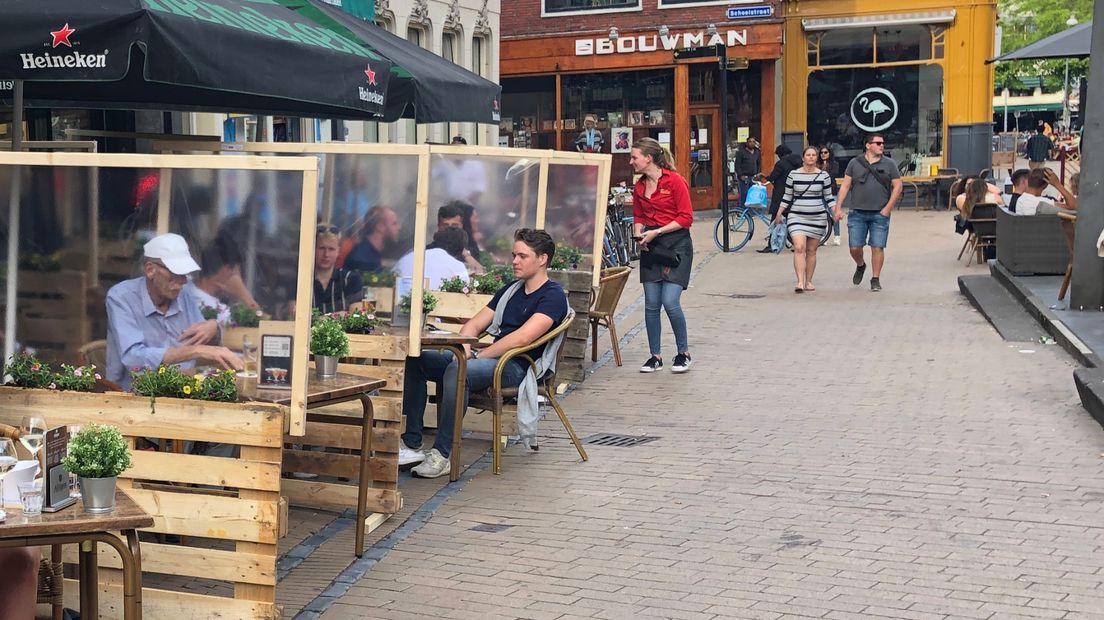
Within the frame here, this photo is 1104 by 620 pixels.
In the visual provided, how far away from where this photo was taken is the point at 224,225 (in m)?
5.00

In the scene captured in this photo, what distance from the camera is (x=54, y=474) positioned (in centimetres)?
400

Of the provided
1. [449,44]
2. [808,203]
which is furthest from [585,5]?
[808,203]

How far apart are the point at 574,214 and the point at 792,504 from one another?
13.6ft

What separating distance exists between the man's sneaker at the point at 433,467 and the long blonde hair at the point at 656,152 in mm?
3872

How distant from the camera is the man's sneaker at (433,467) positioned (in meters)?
7.44

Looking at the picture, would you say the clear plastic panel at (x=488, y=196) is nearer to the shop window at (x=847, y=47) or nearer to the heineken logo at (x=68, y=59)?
the heineken logo at (x=68, y=59)

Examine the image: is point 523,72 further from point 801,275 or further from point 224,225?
point 224,225

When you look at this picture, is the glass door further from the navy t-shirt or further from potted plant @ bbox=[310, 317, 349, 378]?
potted plant @ bbox=[310, 317, 349, 378]

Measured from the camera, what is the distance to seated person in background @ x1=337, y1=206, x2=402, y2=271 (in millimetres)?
7004

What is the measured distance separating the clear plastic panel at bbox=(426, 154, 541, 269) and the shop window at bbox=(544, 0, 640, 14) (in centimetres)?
2250

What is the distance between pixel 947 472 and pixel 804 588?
2.26m

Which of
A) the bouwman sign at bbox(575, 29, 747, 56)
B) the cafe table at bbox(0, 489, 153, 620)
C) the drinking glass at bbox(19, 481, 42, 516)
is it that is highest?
the bouwman sign at bbox(575, 29, 747, 56)

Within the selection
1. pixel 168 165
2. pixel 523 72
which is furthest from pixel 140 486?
pixel 523 72

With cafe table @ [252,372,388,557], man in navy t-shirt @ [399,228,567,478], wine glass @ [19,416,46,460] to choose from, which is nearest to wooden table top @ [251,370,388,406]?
cafe table @ [252,372,388,557]
